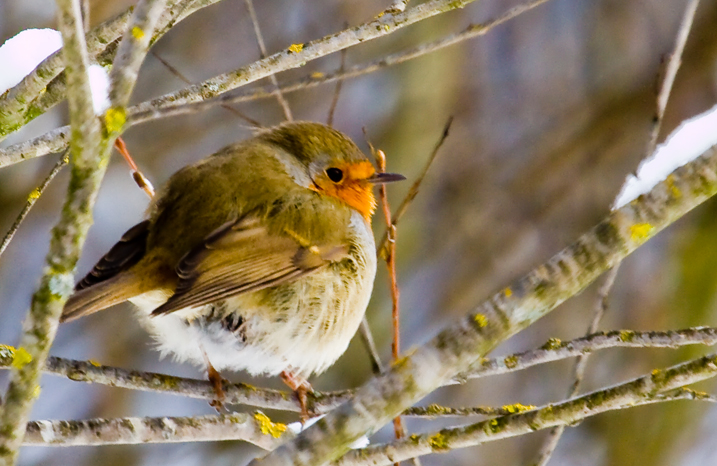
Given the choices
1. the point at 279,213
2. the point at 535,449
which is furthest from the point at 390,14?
the point at 535,449

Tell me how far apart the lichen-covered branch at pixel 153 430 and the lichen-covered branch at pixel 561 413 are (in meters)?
0.40

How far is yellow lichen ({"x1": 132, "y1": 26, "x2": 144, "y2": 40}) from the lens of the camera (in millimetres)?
1540

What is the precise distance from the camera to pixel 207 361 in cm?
272

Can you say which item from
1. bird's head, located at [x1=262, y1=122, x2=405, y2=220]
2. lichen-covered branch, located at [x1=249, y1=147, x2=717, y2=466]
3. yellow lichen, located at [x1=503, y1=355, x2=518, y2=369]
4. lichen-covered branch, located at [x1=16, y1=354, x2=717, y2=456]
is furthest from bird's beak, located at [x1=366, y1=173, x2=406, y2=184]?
lichen-covered branch, located at [x1=249, y1=147, x2=717, y2=466]

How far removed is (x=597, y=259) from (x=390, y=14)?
1.06 metres

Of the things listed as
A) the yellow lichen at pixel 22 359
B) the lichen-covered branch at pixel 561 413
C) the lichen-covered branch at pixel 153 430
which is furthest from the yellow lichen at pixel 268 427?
the yellow lichen at pixel 22 359

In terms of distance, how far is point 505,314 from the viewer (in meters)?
1.78

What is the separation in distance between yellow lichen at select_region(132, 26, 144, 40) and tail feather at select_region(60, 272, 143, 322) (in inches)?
40.0

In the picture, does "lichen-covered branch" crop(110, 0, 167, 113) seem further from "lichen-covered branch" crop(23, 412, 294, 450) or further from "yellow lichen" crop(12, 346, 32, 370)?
"lichen-covered branch" crop(23, 412, 294, 450)

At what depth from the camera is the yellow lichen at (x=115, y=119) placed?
1511mm

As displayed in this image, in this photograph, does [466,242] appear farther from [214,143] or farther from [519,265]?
[214,143]

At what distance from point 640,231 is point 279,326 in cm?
140

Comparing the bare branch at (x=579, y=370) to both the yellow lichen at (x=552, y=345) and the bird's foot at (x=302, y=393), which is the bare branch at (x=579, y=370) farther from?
the bird's foot at (x=302, y=393)

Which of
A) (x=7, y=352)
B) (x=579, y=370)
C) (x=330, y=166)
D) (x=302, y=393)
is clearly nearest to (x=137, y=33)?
(x=7, y=352)
